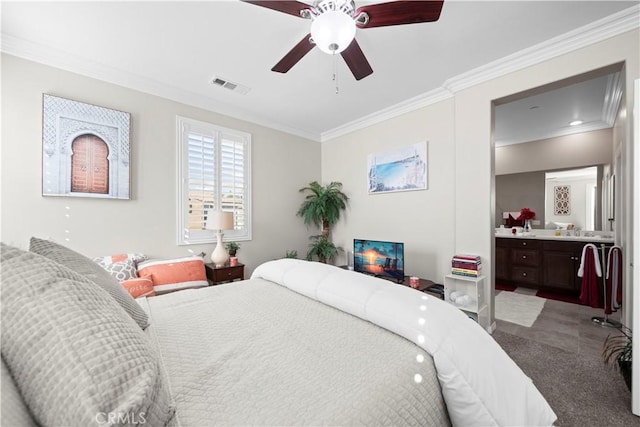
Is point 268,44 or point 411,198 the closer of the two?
point 268,44

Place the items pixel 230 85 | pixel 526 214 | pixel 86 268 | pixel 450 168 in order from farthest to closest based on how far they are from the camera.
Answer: pixel 526 214 → pixel 450 168 → pixel 230 85 → pixel 86 268

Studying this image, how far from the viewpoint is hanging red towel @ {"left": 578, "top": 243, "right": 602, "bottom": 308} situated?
124 inches

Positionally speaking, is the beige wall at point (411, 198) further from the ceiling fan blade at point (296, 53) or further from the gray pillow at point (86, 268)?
the gray pillow at point (86, 268)

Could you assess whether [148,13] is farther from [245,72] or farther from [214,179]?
[214,179]

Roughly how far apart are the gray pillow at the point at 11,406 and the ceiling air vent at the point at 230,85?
308cm

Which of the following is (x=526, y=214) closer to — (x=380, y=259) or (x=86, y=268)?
(x=380, y=259)

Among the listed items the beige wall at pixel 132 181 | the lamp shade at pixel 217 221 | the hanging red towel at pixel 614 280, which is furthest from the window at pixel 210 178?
the hanging red towel at pixel 614 280

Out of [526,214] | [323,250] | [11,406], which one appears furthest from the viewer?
[526,214]

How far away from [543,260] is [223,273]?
5023mm

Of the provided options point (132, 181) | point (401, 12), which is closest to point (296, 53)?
point (401, 12)

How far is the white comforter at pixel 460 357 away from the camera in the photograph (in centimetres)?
87

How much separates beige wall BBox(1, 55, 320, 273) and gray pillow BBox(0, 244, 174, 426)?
174 cm

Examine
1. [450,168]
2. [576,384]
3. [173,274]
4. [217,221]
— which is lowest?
[576,384]

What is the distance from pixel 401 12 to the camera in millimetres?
1544
